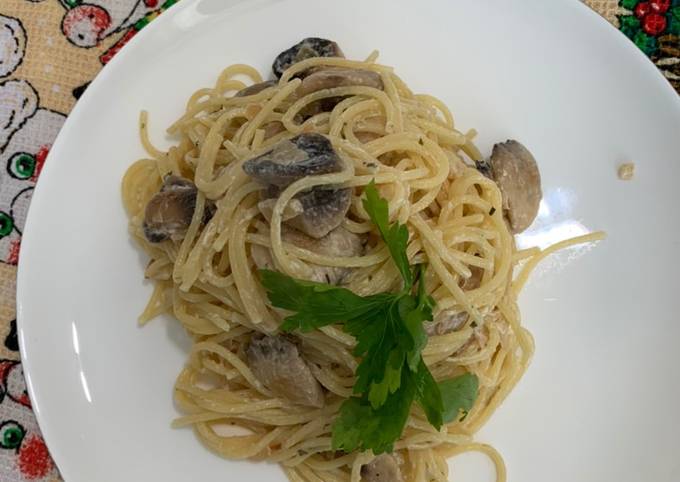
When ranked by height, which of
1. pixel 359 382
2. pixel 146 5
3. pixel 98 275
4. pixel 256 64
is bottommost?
pixel 359 382

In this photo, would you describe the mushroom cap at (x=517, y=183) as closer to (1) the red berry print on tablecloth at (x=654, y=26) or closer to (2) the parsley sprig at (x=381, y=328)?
(2) the parsley sprig at (x=381, y=328)

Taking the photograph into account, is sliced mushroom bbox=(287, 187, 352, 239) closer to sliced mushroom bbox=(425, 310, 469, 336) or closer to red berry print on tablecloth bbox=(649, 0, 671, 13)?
sliced mushroom bbox=(425, 310, 469, 336)

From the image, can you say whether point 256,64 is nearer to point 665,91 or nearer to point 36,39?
point 36,39

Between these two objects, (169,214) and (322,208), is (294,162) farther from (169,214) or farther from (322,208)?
(169,214)


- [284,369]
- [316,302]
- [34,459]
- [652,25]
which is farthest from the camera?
[652,25]

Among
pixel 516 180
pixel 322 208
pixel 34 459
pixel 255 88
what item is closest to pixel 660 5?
pixel 516 180

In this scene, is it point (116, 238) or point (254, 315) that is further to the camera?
point (116, 238)

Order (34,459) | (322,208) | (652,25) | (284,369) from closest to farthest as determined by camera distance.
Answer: (322,208) → (284,369) → (34,459) → (652,25)

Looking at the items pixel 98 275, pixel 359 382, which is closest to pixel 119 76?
pixel 98 275
